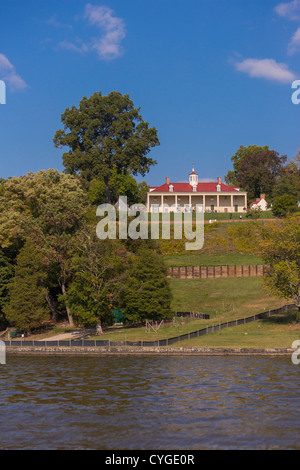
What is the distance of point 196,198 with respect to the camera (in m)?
135

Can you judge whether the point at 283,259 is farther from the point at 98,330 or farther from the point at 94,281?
the point at 98,330

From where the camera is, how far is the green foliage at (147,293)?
5500 centimetres

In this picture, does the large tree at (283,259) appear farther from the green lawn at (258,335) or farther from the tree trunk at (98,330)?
the tree trunk at (98,330)

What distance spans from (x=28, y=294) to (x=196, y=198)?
81627 millimetres

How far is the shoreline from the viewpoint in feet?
135

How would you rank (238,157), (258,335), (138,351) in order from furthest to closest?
(238,157)
(258,335)
(138,351)

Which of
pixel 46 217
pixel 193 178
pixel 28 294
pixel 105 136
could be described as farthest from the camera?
pixel 193 178

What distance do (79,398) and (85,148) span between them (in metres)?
74.9

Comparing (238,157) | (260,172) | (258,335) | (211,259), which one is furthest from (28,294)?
(238,157)

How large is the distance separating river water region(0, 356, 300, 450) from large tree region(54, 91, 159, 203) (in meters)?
60.5

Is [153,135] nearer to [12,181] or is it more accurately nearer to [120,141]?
[120,141]

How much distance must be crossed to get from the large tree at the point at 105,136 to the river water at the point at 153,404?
2383 inches

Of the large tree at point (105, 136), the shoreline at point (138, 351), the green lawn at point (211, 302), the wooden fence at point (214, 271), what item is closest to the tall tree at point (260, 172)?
the large tree at point (105, 136)
